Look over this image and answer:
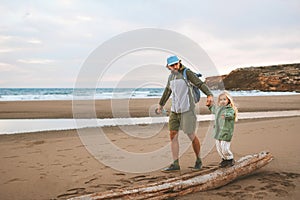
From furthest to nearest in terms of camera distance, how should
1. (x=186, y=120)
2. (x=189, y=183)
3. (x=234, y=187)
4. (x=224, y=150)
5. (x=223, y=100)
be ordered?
(x=186, y=120) → (x=223, y=100) → (x=224, y=150) → (x=234, y=187) → (x=189, y=183)

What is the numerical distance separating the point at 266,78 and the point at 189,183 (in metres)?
55.6

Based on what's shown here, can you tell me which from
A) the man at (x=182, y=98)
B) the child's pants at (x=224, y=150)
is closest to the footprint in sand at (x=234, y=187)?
→ the child's pants at (x=224, y=150)

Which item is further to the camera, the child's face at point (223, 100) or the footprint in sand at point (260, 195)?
the child's face at point (223, 100)

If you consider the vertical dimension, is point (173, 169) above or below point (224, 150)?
below

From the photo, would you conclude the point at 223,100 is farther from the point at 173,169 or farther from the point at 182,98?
the point at 173,169

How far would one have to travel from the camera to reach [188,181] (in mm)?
4141

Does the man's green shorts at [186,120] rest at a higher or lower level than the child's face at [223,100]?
lower

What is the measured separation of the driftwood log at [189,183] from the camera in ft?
11.9

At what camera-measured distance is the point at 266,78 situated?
55250mm

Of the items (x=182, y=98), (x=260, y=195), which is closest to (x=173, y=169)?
(x=182, y=98)

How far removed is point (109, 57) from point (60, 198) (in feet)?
10.5

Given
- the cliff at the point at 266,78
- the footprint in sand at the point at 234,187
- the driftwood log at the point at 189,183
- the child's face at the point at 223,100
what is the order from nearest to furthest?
the driftwood log at the point at 189,183 → the footprint in sand at the point at 234,187 → the child's face at the point at 223,100 → the cliff at the point at 266,78

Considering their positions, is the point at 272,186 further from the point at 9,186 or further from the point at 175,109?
the point at 9,186

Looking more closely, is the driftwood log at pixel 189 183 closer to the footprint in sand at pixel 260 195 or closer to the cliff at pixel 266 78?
the footprint in sand at pixel 260 195
